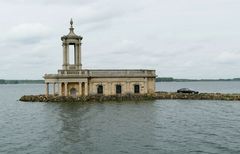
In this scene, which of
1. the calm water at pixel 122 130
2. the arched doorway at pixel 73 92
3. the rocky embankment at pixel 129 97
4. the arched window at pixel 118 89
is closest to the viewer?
the calm water at pixel 122 130

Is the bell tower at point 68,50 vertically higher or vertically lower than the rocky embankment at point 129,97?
higher

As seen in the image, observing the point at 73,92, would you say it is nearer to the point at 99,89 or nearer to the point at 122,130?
the point at 99,89

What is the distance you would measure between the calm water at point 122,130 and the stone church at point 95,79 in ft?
26.1

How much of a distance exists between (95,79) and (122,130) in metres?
28.4

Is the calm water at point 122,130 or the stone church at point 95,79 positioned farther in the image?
the stone church at point 95,79

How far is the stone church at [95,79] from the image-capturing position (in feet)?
205

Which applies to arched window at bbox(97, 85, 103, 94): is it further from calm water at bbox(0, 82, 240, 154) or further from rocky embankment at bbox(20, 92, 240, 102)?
calm water at bbox(0, 82, 240, 154)

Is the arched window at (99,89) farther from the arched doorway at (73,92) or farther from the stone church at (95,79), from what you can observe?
the arched doorway at (73,92)

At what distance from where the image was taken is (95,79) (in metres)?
62.9

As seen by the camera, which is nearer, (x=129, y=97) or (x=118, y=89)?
(x=129, y=97)

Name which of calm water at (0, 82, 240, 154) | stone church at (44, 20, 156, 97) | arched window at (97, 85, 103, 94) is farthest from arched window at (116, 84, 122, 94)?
calm water at (0, 82, 240, 154)

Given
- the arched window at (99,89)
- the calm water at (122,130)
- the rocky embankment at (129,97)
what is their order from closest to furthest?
the calm water at (122,130)
the rocky embankment at (129,97)
the arched window at (99,89)

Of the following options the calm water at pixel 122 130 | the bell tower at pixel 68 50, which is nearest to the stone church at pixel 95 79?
the bell tower at pixel 68 50

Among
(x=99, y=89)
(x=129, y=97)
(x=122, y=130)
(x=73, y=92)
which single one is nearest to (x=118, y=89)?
(x=129, y=97)
